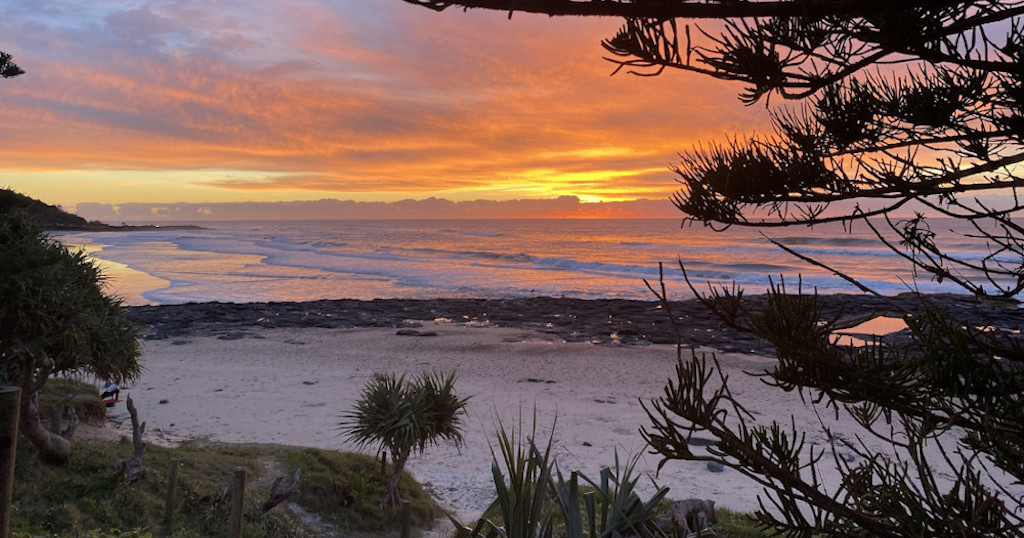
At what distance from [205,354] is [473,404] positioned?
10996mm

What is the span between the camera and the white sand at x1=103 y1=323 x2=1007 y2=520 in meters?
12.1

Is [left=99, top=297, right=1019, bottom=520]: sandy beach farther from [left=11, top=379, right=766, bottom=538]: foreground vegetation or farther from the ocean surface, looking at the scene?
the ocean surface

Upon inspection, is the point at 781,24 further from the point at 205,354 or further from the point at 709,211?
the point at 205,354

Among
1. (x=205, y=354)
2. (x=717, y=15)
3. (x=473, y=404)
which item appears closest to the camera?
(x=717, y=15)

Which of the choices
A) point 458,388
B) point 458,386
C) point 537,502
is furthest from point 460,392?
point 537,502

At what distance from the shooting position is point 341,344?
24.0 m

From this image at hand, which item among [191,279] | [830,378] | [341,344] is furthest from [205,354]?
[191,279]

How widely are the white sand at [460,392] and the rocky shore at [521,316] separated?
1.51 metres

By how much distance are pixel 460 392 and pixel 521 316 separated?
44.7ft

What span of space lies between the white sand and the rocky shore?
1.51m

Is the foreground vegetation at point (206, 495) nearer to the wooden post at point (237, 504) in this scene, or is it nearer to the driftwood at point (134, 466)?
the driftwood at point (134, 466)

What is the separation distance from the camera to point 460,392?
1717cm

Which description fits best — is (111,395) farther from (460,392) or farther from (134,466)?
(460,392)

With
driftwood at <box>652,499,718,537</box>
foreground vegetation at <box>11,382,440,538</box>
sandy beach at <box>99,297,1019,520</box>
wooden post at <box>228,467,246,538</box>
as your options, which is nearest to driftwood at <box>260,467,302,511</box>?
foreground vegetation at <box>11,382,440,538</box>
